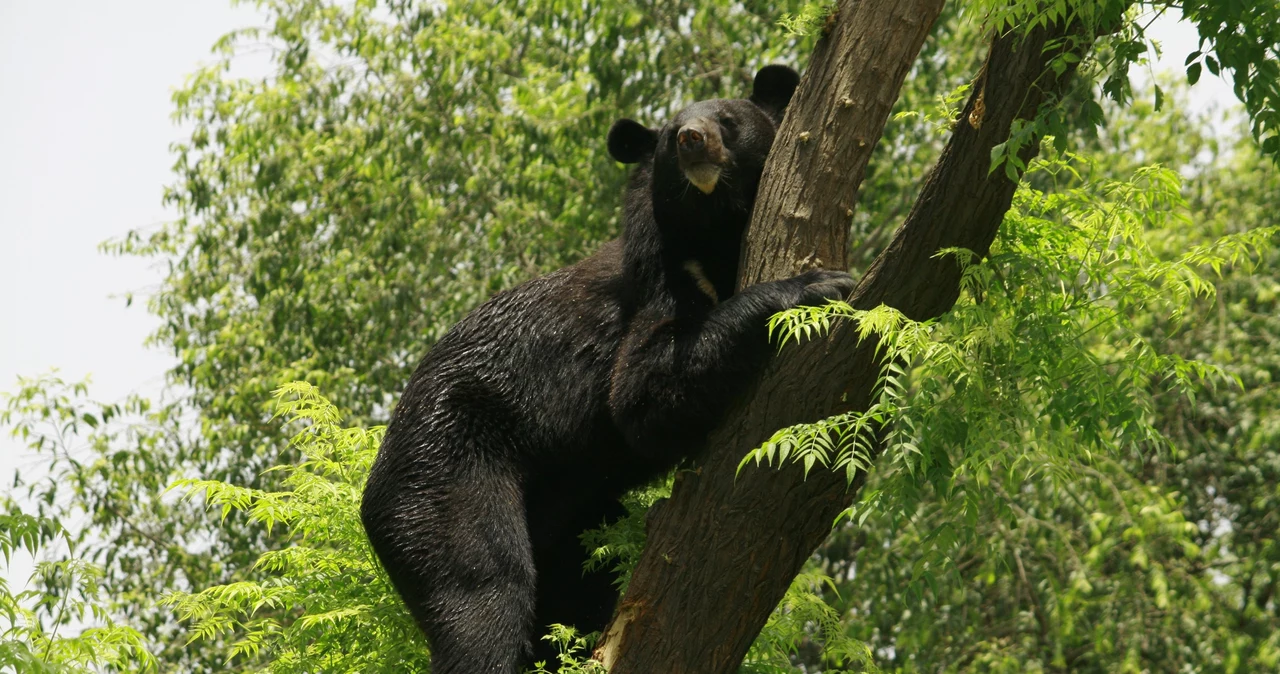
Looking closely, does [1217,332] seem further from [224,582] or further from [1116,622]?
[224,582]

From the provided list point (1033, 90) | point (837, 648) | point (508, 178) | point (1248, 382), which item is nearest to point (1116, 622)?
point (1248, 382)

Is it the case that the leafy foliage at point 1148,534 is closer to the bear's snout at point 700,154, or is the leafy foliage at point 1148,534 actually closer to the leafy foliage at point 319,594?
the bear's snout at point 700,154

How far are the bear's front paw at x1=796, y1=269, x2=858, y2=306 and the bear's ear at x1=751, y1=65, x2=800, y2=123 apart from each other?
1349 mm

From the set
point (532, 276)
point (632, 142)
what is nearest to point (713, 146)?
point (632, 142)

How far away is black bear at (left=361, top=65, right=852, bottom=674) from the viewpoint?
4785mm

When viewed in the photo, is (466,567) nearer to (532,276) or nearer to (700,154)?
(700,154)

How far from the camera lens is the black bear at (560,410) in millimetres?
4785

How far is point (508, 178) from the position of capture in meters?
10.6

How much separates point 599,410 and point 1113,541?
5.12m

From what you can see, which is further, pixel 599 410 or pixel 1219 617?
pixel 1219 617

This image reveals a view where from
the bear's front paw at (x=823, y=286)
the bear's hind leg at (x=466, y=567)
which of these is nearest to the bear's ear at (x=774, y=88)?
the bear's front paw at (x=823, y=286)

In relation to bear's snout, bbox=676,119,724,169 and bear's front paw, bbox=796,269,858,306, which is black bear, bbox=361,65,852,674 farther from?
bear's front paw, bbox=796,269,858,306

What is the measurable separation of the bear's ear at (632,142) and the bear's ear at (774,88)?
18.5 inches

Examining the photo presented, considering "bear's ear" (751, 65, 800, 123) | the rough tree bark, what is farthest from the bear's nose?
"bear's ear" (751, 65, 800, 123)
